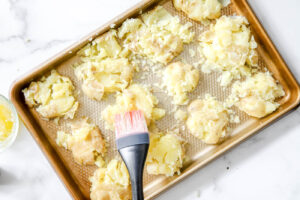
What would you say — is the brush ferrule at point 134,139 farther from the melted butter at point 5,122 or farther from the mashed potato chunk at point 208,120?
the melted butter at point 5,122

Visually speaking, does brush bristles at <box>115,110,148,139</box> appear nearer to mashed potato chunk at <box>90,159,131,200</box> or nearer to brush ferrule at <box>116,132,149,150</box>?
brush ferrule at <box>116,132,149,150</box>

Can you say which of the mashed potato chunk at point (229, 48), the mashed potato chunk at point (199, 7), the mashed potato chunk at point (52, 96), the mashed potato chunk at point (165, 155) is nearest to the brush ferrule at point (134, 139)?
the mashed potato chunk at point (165, 155)

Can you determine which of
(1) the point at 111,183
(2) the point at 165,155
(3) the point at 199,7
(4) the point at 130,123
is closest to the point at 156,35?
(3) the point at 199,7

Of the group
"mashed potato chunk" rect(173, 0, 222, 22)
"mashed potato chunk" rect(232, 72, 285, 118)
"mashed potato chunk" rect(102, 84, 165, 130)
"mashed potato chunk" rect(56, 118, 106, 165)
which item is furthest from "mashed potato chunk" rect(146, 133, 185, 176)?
"mashed potato chunk" rect(173, 0, 222, 22)

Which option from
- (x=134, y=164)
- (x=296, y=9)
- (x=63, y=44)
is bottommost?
(x=134, y=164)

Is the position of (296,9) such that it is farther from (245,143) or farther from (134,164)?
(134,164)

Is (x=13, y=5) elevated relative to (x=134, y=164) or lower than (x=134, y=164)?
elevated

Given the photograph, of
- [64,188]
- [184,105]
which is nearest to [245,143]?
[184,105]
